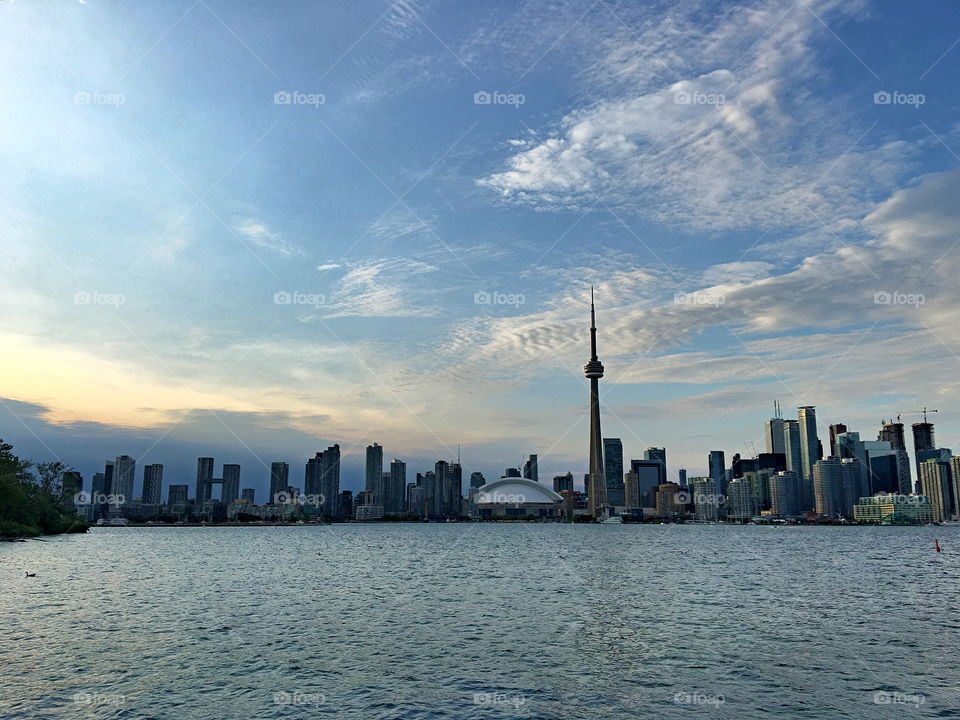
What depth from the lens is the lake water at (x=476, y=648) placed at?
28953 millimetres

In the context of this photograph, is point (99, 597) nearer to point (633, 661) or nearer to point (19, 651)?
point (19, 651)

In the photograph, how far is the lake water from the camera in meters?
29.0

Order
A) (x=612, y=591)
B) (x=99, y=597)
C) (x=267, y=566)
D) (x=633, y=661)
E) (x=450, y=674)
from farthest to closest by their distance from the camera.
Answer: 1. (x=267, y=566)
2. (x=612, y=591)
3. (x=99, y=597)
4. (x=633, y=661)
5. (x=450, y=674)

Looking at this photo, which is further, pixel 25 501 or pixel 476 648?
pixel 25 501

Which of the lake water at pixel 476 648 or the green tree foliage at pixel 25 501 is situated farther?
the green tree foliage at pixel 25 501

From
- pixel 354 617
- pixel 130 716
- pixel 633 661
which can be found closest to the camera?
pixel 130 716

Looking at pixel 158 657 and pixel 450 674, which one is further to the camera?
pixel 158 657

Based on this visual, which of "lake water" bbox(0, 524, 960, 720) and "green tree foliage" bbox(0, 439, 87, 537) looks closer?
"lake water" bbox(0, 524, 960, 720)

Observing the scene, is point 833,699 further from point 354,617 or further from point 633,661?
point 354,617

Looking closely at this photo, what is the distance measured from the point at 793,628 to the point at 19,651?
4758 centimetres

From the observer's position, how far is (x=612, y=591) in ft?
223

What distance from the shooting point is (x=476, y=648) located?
131ft

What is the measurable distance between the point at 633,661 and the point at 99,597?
49.1 m

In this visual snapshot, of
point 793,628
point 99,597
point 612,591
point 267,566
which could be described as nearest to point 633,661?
point 793,628
